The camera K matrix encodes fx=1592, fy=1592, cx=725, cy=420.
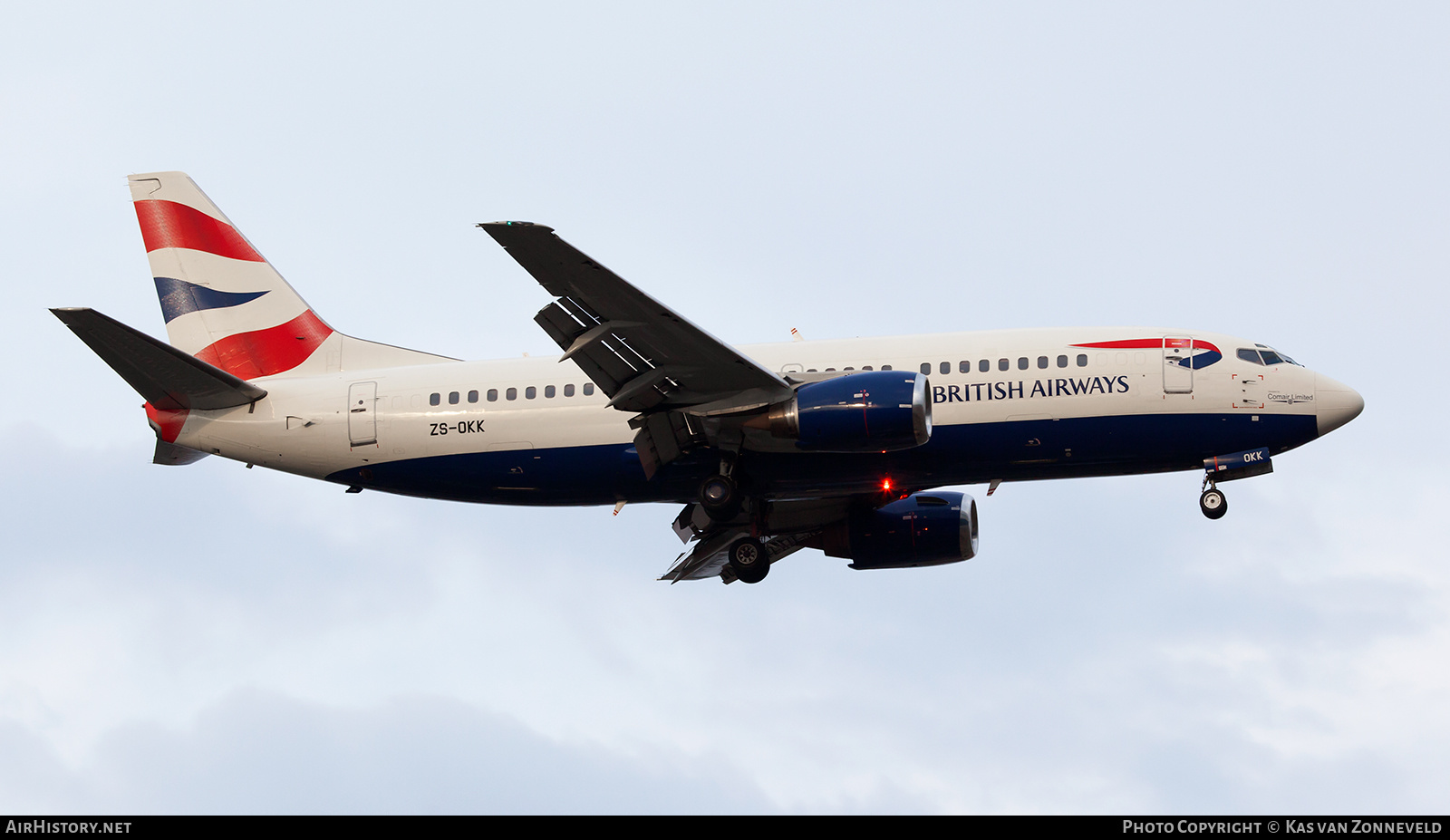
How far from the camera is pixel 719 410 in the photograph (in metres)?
34.5

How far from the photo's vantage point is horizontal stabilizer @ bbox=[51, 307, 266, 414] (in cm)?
3444

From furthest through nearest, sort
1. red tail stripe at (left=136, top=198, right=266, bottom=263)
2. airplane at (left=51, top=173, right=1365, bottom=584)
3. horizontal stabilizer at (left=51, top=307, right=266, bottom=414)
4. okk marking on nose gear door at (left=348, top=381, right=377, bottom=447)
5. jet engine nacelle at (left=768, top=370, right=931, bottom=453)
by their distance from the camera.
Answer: red tail stripe at (left=136, top=198, right=266, bottom=263) → okk marking on nose gear door at (left=348, top=381, right=377, bottom=447) → horizontal stabilizer at (left=51, top=307, right=266, bottom=414) → airplane at (left=51, top=173, right=1365, bottom=584) → jet engine nacelle at (left=768, top=370, right=931, bottom=453)

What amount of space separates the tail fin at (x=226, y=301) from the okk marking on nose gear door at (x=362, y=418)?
227 cm

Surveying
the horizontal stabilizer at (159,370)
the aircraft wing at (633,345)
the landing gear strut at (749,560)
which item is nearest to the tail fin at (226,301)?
the horizontal stabilizer at (159,370)

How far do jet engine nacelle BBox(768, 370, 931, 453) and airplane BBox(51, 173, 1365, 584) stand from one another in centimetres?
5

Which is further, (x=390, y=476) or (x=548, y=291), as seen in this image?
(x=390, y=476)

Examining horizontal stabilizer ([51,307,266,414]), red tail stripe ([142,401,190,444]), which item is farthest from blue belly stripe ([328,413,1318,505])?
red tail stripe ([142,401,190,444])

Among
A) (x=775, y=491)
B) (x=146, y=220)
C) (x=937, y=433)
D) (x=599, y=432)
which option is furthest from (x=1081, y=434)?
(x=146, y=220)

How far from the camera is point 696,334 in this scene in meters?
33.2

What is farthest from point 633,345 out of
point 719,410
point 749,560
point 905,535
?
point 905,535

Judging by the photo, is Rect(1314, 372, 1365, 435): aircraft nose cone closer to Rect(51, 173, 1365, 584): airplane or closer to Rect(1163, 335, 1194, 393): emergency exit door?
Rect(51, 173, 1365, 584): airplane

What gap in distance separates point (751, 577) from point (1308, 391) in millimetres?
13782

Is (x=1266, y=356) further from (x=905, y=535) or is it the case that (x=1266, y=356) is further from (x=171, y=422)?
(x=171, y=422)
